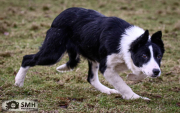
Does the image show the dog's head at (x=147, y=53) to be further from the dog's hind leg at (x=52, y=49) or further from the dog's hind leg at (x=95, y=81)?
the dog's hind leg at (x=52, y=49)

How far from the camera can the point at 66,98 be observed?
4.41 m

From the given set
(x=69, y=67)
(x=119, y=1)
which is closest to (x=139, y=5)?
(x=119, y=1)

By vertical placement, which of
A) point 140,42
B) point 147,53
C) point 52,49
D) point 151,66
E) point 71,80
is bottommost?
point 71,80

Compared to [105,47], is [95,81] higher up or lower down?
lower down

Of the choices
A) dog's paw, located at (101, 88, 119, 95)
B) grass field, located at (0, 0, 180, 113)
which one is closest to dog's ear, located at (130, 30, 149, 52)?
grass field, located at (0, 0, 180, 113)

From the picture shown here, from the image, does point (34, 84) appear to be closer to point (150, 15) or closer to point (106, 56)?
point (106, 56)

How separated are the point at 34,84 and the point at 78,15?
1.73 metres

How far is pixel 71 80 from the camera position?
576 centimetres

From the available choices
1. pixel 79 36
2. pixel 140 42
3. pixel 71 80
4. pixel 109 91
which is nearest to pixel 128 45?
pixel 140 42

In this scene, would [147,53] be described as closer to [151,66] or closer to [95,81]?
[151,66]
